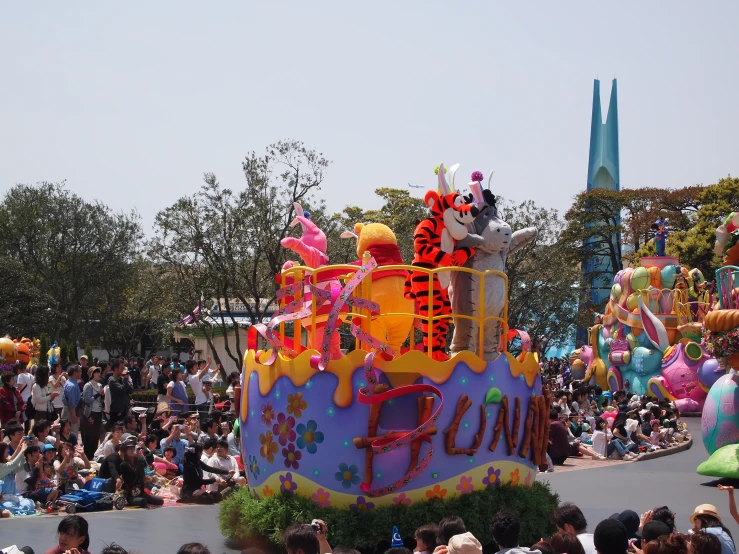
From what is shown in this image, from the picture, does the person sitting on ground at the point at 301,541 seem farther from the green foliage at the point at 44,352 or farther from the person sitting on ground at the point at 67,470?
the green foliage at the point at 44,352

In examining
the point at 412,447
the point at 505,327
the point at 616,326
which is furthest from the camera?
the point at 616,326

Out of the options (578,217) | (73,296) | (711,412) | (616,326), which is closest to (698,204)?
(578,217)

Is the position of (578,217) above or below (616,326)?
above

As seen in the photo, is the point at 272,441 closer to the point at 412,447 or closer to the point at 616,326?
the point at 412,447

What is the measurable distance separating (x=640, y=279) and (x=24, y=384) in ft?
65.2

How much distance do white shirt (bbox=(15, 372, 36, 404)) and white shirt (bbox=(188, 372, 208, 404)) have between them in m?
2.73

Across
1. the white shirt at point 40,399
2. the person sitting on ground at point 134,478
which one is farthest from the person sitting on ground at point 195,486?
the white shirt at point 40,399

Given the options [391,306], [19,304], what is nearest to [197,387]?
[391,306]

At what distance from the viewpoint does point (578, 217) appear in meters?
50.6

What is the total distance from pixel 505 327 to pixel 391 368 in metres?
1.43

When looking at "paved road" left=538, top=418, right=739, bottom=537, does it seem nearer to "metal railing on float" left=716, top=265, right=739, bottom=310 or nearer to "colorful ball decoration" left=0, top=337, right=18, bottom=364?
"metal railing on float" left=716, top=265, right=739, bottom=310

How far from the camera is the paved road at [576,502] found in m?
9.58

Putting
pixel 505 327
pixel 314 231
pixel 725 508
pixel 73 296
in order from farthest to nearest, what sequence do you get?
pixel 73 296 → pixel 725 508 → pixel 314 231 → pixel 505 327

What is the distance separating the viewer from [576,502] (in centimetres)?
1288
